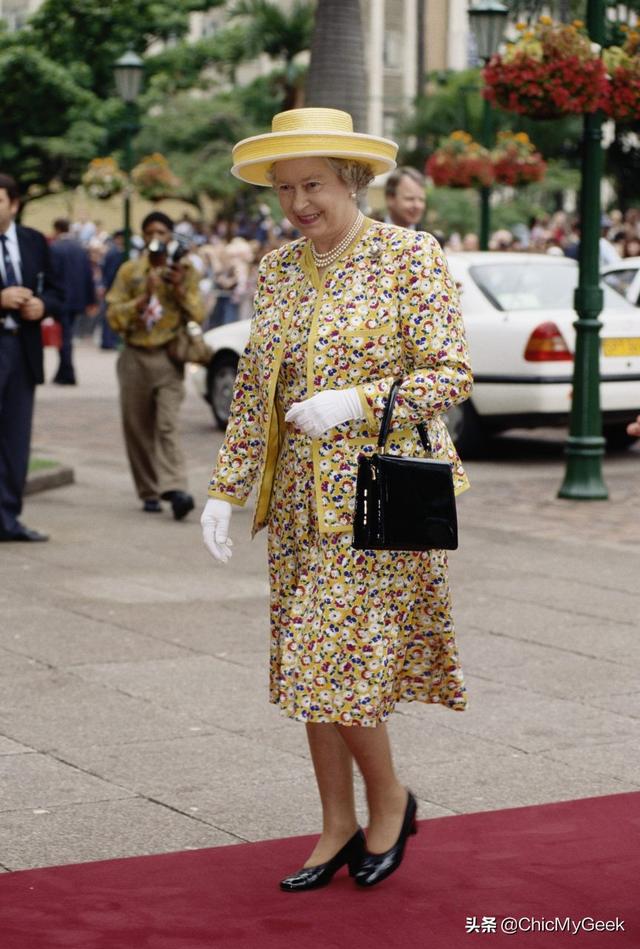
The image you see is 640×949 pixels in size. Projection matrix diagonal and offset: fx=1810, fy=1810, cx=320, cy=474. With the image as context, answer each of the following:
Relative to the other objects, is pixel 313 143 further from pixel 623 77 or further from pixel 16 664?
pixel 623 77

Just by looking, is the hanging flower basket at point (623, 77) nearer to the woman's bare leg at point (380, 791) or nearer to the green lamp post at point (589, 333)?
the green lamp post at point (589, 333)

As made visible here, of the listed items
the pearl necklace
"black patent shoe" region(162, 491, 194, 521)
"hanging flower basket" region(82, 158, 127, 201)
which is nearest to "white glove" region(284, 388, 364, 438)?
the pearl necklace

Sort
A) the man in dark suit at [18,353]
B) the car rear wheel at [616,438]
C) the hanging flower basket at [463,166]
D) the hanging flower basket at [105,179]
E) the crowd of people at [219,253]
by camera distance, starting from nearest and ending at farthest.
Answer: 1. the man in dark suit at [18,353]
2. the car rear wheel at [616,438]
3. the hanging flower basket at [463,166]
4. the crowd of people at [219,253]
5. the hanging flower basket at [105,179]

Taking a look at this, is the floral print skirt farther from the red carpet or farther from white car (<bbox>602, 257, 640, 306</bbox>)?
white car (<bbox>602, 257, 640, 306</bbox>)

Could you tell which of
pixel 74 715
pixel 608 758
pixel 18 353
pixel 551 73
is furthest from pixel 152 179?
pixel 608 758

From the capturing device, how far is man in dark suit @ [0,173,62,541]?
973cm

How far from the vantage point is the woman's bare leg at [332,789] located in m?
4.46

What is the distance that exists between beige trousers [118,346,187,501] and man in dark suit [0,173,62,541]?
3.96 feet

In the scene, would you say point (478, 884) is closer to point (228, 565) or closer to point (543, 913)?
point (543, 913)

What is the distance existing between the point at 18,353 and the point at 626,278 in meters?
8.06

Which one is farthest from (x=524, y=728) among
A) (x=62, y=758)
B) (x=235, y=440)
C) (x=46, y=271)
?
(x=46, y=271)

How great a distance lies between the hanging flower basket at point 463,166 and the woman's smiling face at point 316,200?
17.5 metres

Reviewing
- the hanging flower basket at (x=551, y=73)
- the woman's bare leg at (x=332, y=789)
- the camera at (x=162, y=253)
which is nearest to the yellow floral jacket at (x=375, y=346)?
the woman's bare leg at (x=332, y=789)

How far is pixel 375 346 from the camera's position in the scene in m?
4.34
